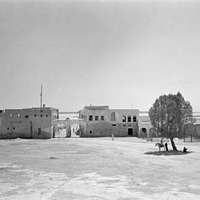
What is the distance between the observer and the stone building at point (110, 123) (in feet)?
166

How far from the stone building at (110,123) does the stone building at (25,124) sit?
7.58 meters

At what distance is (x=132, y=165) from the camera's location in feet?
65.3

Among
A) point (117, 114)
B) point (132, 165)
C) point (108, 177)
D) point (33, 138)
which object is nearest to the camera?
point (108, 177)

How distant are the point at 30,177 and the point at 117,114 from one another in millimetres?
35679

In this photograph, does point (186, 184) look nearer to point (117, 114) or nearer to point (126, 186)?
point (126, 186)

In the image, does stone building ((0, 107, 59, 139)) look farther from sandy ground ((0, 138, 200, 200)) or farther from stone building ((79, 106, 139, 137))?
sandy ground ((0, 138, 200, 200))

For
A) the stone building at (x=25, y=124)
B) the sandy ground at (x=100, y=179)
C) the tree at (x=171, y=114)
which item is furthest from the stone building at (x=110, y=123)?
the sandy ground at (x=100, y=179)

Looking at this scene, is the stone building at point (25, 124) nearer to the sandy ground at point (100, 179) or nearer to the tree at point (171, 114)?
the tree at point (171, 114)

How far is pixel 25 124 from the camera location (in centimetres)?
4794

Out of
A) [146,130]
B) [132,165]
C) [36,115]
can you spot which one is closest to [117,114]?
[146,130]

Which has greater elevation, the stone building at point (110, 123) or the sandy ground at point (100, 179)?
the stone building at point (110, 123)

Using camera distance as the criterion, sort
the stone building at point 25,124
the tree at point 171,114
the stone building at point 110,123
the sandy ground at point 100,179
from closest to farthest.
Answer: the sandy ground at point 100,179 < the tree at point 171,114 < the stone building at point 25,124 < the stone building at point 110,123

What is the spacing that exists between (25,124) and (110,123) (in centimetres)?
1570

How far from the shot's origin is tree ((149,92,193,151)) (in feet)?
100
